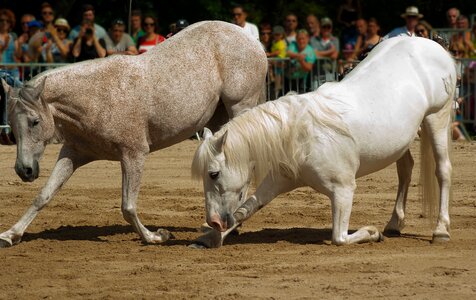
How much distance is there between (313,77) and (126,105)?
27.7ft

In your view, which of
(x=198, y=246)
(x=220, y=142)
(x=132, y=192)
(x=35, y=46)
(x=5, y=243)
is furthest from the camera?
(x=35, y=46)

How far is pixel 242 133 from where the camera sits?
26.9 ft

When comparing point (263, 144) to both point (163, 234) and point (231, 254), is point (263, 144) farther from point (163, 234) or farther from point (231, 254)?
point (163, 234)

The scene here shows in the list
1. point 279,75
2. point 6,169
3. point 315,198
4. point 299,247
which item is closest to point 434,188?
point 299,247

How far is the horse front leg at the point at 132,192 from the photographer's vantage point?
880cm

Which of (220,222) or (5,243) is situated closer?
(220,222)

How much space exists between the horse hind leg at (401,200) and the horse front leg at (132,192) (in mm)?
1938

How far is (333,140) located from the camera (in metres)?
8.20

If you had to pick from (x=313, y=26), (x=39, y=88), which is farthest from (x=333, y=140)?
(x=313, y=26)

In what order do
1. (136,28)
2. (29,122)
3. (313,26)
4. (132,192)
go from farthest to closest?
(313,26), (136,28), (132,192), (29,122)

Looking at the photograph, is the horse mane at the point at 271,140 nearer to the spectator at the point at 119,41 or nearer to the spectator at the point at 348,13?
the spectator at the point at 119,41

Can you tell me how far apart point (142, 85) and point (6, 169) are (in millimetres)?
5139

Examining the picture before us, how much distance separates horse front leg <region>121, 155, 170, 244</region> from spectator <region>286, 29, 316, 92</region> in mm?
8115

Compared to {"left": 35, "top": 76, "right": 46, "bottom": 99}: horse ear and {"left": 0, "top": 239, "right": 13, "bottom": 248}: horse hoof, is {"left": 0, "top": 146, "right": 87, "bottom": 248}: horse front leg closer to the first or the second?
{"left": 0, "top": 239, "right": 13, "bottom": 248}: horse hoof
